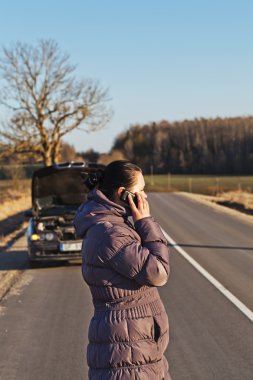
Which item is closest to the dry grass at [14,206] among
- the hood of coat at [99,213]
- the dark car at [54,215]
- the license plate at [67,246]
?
the dark car at [54,215]

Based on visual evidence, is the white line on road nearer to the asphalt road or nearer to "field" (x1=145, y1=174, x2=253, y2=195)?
the asphalt road

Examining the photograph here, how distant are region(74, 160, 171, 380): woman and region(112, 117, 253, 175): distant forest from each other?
121 m

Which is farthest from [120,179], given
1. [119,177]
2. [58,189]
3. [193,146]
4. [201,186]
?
[193,146]

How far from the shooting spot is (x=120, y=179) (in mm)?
2875

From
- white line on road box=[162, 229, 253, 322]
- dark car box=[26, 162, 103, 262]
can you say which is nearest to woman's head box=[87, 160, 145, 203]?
white line on road box=[162, 229, 253, 322]

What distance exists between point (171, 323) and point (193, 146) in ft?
432

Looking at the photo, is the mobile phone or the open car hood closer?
the mobile phone

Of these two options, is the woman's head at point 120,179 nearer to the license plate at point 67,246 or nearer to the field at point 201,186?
the license plate at point 67,246

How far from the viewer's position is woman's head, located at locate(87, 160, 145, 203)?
113 inches

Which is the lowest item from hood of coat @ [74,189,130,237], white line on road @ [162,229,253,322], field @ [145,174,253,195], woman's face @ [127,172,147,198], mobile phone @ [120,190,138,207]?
field @ [145,174,253,195]

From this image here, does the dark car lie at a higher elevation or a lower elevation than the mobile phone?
lower

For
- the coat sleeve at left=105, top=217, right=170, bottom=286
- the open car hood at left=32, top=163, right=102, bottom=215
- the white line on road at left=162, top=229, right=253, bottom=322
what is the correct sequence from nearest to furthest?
the coat sleeve at left=105, top=217, right=170, bottom=286 < the white line on road at left=162, top=229, right=253, bottom=322 < the open car hood at left=32, top=163, right=102, bottom=215

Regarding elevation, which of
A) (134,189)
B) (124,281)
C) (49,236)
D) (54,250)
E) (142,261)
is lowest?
(54,250)

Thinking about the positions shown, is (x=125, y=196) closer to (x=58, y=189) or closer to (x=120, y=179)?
(x=120, y=179)
